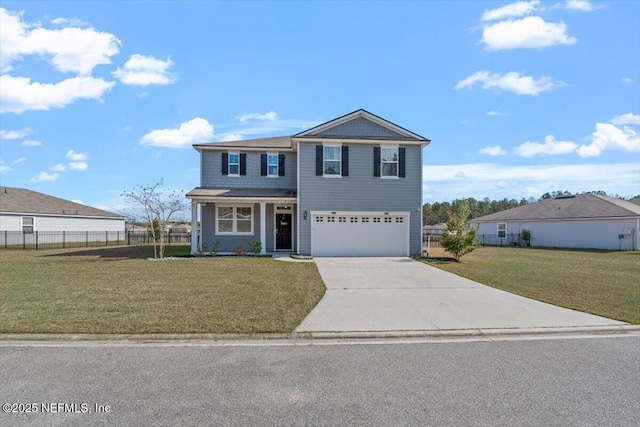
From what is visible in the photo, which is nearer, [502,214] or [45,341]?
[45,341]

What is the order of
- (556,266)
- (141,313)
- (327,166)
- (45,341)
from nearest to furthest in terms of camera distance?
(45,341)
(141,313)
(556,266)
(327,166)

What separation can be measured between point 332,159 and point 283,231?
4.81m

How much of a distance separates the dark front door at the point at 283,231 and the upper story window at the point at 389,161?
5.62 m

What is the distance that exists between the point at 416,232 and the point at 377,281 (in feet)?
25.6

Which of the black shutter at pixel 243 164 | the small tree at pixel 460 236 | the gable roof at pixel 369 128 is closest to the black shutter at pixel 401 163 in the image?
the gable roof at pixel 369 128

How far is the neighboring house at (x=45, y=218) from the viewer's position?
88.7 feet

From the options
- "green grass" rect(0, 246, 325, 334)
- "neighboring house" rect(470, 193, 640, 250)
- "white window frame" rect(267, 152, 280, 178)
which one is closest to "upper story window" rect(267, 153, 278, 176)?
"white window frame" rect(267, 152, 280, 178)

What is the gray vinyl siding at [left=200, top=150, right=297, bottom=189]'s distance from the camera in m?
19.6

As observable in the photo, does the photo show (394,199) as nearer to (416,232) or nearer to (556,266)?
(416,232)

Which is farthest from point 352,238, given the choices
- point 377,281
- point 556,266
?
point 556,266

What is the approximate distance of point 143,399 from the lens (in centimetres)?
372

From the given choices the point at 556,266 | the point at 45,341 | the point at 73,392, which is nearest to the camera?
the point at 73,392

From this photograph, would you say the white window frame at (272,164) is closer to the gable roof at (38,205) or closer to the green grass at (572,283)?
the green grass at (572,283)

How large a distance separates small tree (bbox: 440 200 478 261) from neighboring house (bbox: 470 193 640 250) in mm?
17193
